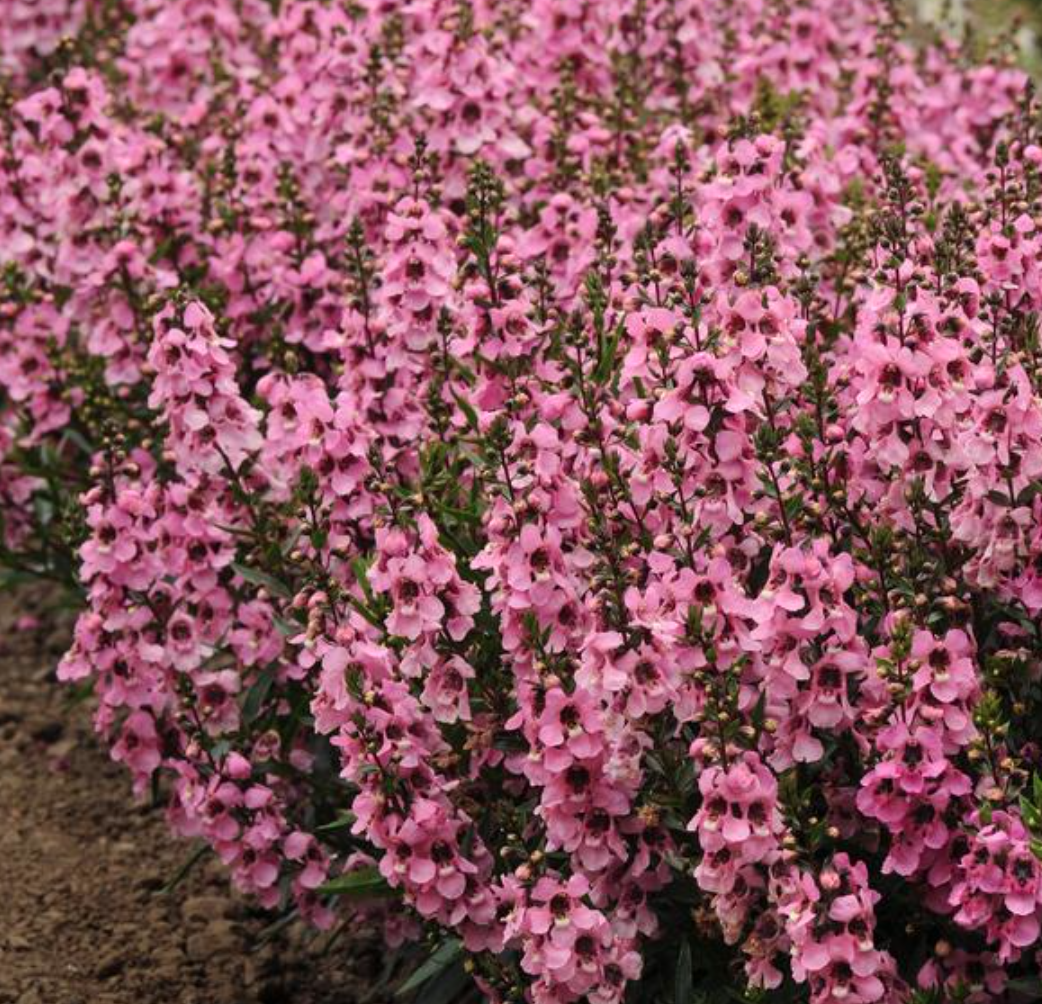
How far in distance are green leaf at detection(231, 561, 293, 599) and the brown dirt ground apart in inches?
50.1

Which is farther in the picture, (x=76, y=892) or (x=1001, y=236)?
(x=76, y=892)

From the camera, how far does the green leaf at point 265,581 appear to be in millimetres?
5051

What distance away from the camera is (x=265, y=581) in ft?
16.6

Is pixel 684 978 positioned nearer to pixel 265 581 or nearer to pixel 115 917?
pixel 265 581

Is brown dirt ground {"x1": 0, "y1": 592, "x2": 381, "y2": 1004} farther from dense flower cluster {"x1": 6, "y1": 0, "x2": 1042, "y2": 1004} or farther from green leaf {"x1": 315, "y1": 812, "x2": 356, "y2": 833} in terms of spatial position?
green leaf {"x1": 315, "y1": 812, "x2": 356, "y2": 833}

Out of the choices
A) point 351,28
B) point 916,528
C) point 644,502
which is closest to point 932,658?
point 916,528

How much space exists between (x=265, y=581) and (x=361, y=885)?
84cm

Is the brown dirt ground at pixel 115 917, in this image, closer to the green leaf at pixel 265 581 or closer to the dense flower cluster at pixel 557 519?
the dense flower cluster at pixel 557 519

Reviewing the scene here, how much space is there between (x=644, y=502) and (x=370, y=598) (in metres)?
0.75

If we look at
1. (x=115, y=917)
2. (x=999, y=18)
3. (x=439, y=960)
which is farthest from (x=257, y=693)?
(x=999, y=18)

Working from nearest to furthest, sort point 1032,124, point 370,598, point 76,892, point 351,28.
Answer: point 370,598 < point 1032,124 < point 76,892 < point 351,28

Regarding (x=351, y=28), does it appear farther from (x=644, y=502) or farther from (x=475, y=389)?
(x=644, y=502)

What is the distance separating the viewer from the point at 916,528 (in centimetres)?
443

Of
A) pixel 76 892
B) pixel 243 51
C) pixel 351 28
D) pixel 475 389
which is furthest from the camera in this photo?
pixel 243 51
